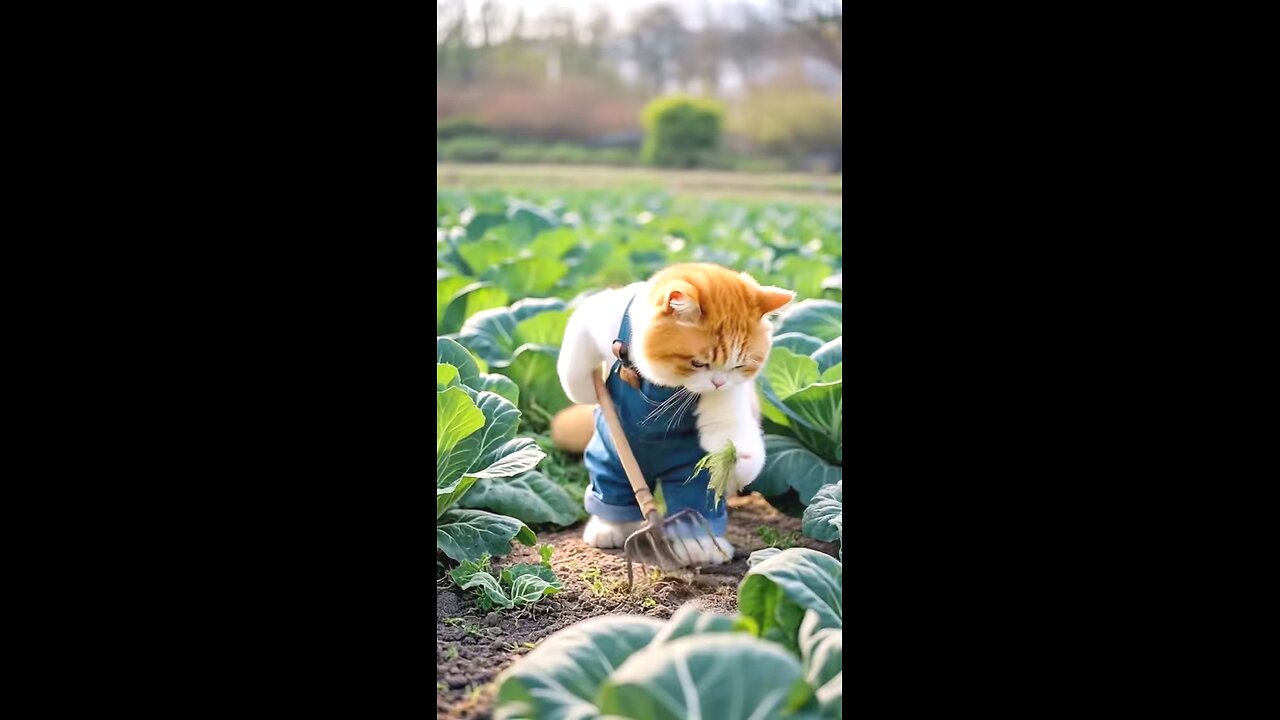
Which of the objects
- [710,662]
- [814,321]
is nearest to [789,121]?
[814,321]

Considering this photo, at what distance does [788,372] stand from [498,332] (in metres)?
1.22

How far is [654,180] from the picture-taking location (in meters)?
22.6

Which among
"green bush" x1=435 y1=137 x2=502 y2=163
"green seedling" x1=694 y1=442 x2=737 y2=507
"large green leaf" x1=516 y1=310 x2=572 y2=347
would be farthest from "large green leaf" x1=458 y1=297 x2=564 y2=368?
"green bush" x1=435 y1=137 x2=502 y2=163

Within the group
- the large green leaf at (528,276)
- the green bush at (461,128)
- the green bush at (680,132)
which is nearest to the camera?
the large green leaf at (528,276)

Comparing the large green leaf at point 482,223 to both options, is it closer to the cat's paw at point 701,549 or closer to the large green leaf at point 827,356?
the large green leaf at point 827,356

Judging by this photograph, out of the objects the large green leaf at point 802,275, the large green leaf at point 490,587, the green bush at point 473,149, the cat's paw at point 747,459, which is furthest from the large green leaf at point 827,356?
the green bush at point 473,149

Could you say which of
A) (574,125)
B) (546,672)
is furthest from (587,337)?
(574,125)

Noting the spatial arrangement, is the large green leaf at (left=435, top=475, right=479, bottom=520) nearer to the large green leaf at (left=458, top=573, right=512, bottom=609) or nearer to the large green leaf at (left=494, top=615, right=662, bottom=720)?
the large green leaf at (left=458, top=573, right=512, bottom=609)

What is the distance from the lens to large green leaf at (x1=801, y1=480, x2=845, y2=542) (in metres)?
2.79

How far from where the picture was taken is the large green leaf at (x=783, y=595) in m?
1.94

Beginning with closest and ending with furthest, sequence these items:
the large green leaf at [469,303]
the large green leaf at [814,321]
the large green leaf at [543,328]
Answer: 1. the large green leaf at [814,321]
2. the large green leaf at [543,328]
3. the large green leaf at [469,303]

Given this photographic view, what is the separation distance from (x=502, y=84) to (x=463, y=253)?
24.2 meters

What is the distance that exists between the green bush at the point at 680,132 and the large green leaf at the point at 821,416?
24.2 meters

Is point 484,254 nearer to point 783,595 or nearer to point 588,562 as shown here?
point 588,562
